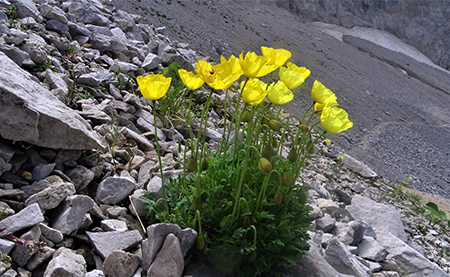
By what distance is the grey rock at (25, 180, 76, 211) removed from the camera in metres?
1.73

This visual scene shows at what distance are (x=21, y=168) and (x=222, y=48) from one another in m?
6.24

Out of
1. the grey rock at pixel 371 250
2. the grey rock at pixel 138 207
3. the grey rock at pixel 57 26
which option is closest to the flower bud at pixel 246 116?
the grey rock at pixel 138 207

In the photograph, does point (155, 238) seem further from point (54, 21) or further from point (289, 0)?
point (289, 0)

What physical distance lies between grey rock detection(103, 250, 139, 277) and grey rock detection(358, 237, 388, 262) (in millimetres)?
2076

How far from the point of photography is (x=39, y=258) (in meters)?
1.49

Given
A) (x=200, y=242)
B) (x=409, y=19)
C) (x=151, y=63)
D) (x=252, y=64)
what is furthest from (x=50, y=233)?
(x=409, y=19)

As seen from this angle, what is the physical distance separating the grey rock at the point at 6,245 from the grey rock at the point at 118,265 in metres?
0.39

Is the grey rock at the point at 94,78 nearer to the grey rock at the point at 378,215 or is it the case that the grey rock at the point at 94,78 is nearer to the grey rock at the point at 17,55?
the grey rock at the point at 17,55

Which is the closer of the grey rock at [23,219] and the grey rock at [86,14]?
the grey rock at [23,219]

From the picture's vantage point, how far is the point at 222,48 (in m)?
7.68

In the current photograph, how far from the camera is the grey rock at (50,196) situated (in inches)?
68.0

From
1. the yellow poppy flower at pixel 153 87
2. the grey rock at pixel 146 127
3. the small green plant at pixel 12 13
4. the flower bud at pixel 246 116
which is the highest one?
the yellow poppy flower at pixel 153 87

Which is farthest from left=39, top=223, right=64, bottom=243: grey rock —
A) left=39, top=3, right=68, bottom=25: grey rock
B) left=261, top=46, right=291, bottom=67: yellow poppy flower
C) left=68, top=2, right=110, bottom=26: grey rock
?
left=68, top=2, right=110, bottom=26: grey rock

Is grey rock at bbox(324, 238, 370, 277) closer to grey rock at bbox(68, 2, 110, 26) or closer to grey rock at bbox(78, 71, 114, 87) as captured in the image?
grey rock at bbox(78, 71, 114, 87)
